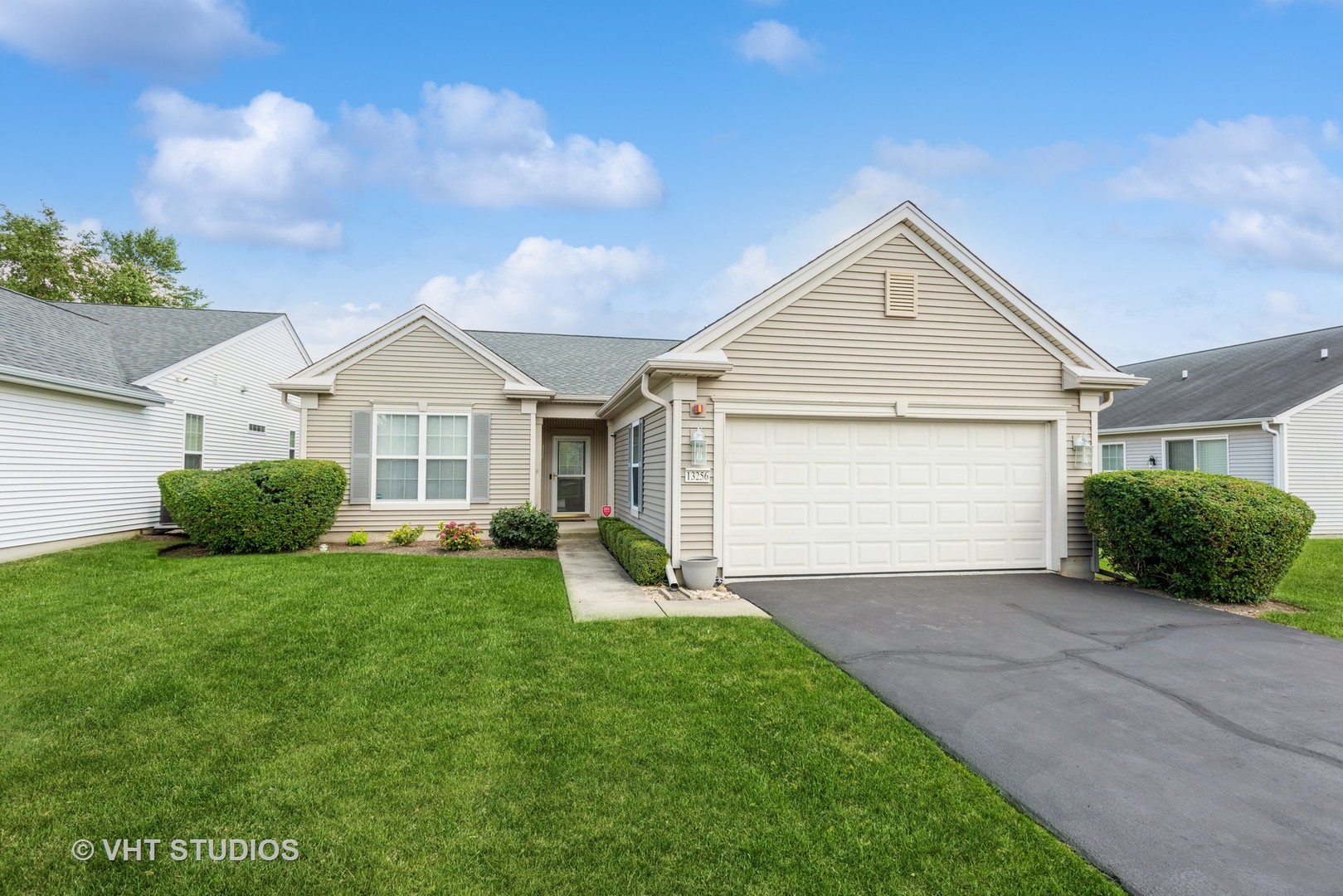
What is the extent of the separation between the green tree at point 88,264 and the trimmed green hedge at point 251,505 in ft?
66.5

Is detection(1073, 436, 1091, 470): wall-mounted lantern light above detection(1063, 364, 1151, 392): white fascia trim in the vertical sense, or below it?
below

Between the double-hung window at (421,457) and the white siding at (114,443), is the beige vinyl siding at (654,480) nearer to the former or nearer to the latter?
the double-hung window at (421,457)

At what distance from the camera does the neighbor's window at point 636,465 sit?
10656 millimetres

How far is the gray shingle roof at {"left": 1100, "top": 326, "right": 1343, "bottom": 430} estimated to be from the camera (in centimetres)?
1466

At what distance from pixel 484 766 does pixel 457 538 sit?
784cm

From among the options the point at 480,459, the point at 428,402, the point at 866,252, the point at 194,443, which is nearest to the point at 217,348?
the point at 194,443

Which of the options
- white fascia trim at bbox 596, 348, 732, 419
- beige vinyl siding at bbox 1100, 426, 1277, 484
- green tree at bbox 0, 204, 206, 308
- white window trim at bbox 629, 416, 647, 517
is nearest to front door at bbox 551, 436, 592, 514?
white window trim at bbox 629, 416, 647, 517

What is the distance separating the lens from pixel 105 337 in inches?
532

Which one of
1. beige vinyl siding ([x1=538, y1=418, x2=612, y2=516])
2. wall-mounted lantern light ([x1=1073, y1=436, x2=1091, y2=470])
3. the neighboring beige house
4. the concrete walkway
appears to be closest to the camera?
the concrete walkway

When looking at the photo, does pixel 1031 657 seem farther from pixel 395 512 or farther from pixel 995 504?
pixel 395 512

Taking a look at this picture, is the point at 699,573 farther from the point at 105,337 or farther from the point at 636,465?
the point at 105,337

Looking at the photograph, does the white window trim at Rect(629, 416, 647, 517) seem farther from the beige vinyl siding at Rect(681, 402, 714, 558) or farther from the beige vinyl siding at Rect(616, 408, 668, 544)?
the beige vinyl siding at Rect(681, 402, 714, 558)

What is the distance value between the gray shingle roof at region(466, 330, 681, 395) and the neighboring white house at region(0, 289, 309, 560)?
5.39 m

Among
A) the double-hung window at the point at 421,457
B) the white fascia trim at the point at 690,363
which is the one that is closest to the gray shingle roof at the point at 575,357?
the double-hung window at the point at 421,457
